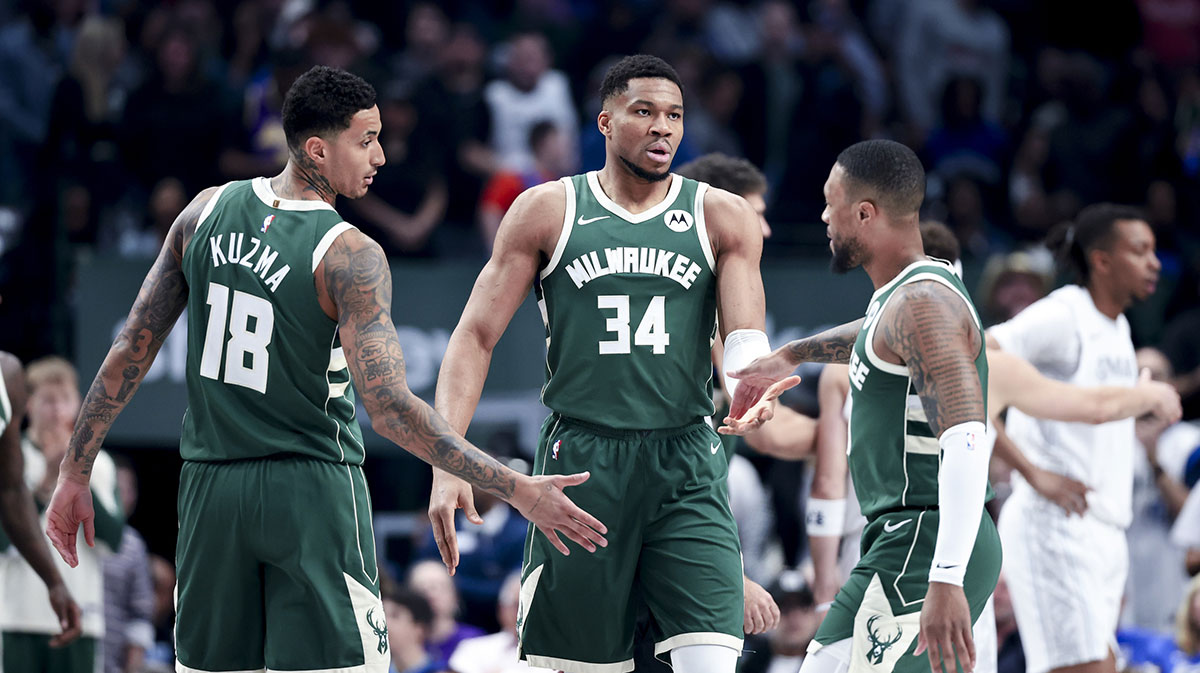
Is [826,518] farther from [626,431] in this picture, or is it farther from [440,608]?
[440,608]

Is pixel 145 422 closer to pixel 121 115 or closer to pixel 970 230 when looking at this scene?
pixel 121 115

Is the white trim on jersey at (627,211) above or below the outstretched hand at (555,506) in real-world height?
above

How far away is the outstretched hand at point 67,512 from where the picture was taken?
5.18m

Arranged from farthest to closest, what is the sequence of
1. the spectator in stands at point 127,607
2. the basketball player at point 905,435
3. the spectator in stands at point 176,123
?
the spectator in stands at point 176,123 → the spectator in stands at point 127,607 → the basketball player at point 905,435

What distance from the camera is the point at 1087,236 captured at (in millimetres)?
7543

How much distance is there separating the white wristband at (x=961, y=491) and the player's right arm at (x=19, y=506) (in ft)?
12.7

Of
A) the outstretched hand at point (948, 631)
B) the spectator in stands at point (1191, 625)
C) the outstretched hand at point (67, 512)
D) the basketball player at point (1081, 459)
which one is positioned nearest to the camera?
the outstretched hand at point (948, 631)

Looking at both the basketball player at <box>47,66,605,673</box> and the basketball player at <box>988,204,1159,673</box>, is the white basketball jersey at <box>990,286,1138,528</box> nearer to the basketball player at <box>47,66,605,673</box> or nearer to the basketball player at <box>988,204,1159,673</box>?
the basketball player at <box>988,204,1159,673</box>

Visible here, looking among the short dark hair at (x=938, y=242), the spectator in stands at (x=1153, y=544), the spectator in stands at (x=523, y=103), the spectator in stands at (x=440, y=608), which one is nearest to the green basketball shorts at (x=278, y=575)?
the short dark hair at (x=938, y=242)

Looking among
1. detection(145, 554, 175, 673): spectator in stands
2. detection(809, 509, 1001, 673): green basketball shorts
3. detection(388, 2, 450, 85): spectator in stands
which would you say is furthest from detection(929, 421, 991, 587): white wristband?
detection(388, 2, 450, 85): spectator in stands

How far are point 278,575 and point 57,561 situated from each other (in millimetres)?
3973

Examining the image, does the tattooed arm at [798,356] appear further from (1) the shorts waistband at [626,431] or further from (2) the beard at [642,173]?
(2) the beard at [642,173]

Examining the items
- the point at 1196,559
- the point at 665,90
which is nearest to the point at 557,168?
the point at 1196,559

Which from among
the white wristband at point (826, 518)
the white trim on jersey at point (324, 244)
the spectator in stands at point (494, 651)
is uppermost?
the white trim on jersey at point (324, 244)
